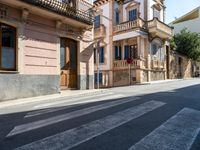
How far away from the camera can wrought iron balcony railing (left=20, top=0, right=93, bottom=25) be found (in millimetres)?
12994

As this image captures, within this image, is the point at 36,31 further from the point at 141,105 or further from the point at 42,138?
the point at 42,138

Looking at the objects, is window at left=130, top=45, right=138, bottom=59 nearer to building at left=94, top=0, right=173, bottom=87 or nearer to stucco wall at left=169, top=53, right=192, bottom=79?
building at left=94, top=0, right=173, bottom=87

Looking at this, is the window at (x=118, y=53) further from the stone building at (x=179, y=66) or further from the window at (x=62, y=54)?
the window at (x=62, y=54)

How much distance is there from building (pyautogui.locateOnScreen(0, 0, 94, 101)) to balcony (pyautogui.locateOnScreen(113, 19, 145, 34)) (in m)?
8.45

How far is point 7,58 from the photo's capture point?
11.9m

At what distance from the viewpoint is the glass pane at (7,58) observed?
38.2 ft

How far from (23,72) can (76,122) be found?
6925mm

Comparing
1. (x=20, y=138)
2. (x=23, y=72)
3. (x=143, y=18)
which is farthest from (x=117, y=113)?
(x=143, y=18)

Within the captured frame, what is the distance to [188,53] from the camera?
3419cm

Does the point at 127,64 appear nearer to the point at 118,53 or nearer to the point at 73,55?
the point at 118,53

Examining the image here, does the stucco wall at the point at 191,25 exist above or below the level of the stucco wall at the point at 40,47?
above

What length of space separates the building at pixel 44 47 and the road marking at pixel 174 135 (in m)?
7.87

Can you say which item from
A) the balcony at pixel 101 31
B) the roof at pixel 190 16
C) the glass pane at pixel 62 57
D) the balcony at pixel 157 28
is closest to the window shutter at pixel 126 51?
the balcony at pixel 157 28

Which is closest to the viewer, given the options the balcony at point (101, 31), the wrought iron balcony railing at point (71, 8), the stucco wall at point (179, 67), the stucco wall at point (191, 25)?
the wrought iron balcony railing at point (71, 8)
